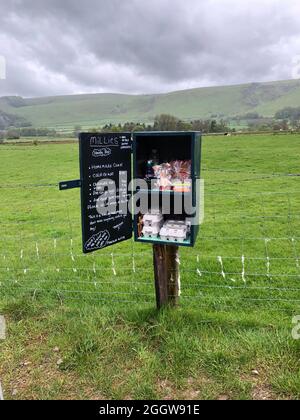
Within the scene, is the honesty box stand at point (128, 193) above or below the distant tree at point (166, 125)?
below

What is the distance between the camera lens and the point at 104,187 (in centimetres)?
360

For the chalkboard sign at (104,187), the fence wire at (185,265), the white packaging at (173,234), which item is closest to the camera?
the chalkboard sign at (104,187)

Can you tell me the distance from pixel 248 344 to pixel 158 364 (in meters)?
0.96

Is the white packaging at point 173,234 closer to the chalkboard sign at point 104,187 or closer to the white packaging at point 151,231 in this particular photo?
the white packaging at point 151,231

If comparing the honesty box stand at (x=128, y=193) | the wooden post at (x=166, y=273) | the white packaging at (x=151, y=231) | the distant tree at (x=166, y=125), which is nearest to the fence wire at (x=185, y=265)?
the wooden post at (x=166, y=273)

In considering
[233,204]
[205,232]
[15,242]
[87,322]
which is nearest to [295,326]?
[87,322]

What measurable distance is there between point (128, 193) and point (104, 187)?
364 millimetres

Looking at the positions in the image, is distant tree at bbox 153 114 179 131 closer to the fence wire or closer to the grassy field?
the grassy field

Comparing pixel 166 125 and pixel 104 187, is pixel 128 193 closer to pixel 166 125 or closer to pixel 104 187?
pixel 104 187

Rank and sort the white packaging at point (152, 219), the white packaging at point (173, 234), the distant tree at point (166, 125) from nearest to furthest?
1. the white packaging at point (173, 234)
2. the white packaging at point (152, 219)
3. the distant tree at point (166, 125)

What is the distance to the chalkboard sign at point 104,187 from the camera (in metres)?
3.38

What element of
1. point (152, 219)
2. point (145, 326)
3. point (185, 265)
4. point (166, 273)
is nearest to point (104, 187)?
point (152, 219)

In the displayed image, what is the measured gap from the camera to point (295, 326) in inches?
147
